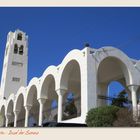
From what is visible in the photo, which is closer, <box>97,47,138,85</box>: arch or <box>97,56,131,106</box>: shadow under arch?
<box>97,47,138,85</box>: arch

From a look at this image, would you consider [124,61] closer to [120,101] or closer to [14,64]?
[120,101]

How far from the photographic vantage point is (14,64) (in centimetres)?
4084

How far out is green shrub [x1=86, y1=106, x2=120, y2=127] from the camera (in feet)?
47.9

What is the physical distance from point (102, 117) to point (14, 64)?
2779 centimetres

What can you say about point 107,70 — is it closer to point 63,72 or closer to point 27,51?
point 63,72

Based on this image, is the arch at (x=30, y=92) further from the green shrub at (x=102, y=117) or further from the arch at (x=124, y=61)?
the green shrub at (x=102, y=117)

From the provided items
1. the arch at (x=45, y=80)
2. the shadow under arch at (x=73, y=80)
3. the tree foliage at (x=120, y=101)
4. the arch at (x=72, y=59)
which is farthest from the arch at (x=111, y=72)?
the arch at (x=45, y=80)

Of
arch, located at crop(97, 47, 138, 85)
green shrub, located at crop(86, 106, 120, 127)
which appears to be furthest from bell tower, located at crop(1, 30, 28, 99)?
green shrub, located at crop(86, 106, 120, 127)

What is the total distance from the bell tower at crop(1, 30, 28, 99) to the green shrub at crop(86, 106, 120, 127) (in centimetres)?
2461

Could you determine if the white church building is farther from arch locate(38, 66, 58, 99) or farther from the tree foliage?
the tree foliage

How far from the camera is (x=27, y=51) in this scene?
4288 centimetres

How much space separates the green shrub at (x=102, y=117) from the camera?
14.6 m

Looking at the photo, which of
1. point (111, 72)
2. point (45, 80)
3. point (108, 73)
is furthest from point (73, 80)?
point (111, 72)
